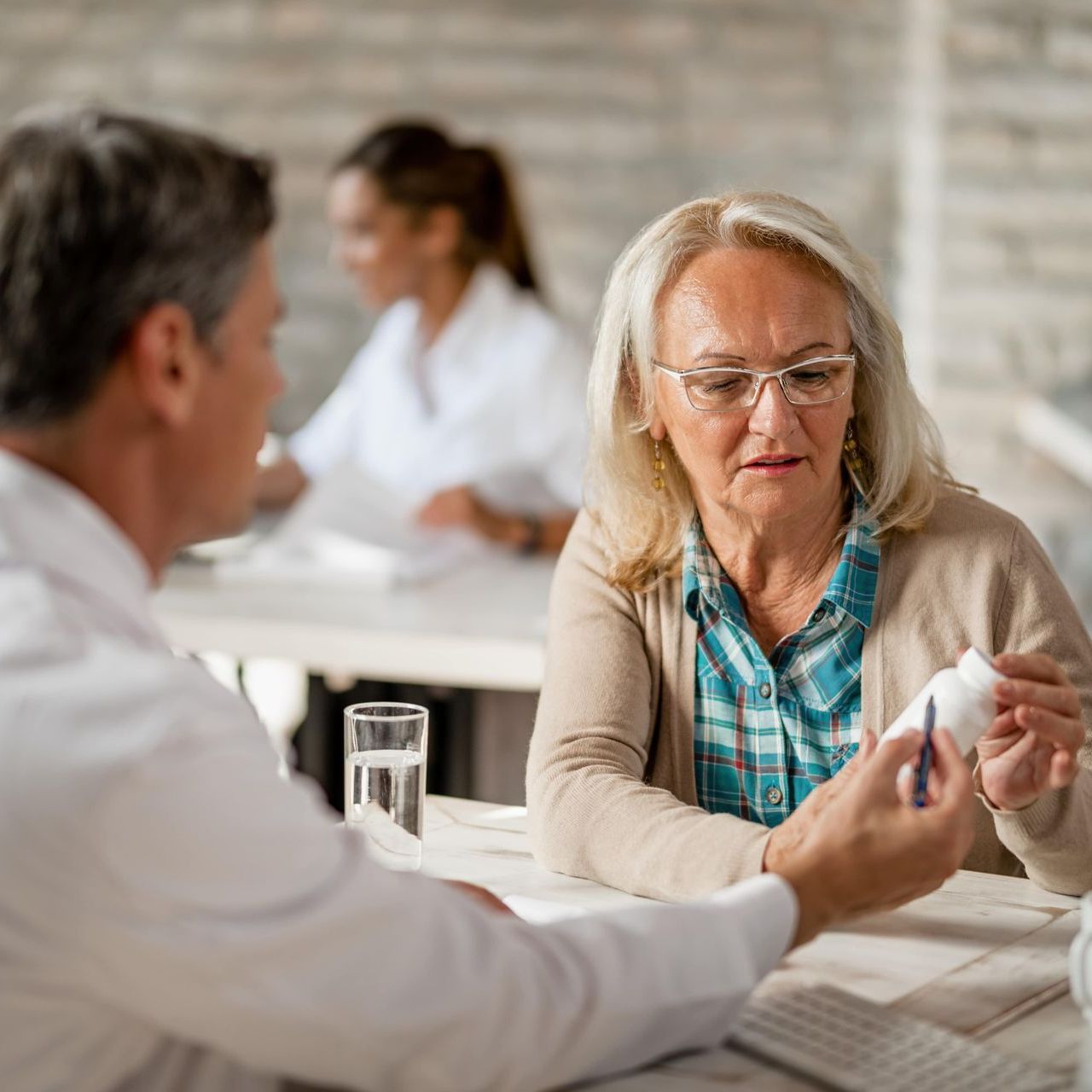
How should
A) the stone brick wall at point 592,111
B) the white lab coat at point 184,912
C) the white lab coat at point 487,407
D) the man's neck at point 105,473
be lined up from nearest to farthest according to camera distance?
1. the white lab coat at point 184,912
2. the man's neck at point 105,473
3. the white lab coat at point 487,407
4. the stone brick wall at point 592,111

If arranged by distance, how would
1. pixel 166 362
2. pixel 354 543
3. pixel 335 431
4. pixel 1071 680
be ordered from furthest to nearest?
pixel 335 431, pixel 354 543, pixel 1071 680, pixel 166 362

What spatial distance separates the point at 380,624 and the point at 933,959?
159 cm

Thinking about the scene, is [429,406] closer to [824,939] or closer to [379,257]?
[379,257]

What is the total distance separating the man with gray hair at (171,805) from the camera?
84 centimetres

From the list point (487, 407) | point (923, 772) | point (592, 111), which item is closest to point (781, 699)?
point (923, 772)

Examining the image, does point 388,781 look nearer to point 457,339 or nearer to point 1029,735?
point 1029,735

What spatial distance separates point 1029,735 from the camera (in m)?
1.40

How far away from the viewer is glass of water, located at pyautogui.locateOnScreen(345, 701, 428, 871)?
4.79 feet

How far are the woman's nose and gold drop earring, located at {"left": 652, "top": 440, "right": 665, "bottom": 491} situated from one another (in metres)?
0.20

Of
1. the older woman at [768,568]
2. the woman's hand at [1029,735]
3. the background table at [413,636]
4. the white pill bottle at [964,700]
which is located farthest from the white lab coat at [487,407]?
Answer: the white pill bottle at [964,700]

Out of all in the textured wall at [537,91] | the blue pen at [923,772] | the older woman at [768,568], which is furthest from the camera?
the textured wall at [537,91]

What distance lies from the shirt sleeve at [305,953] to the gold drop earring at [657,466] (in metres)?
0.87

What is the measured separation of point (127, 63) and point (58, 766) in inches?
170

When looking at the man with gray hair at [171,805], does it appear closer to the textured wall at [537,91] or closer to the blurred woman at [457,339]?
the blurred woman at [457,339]
